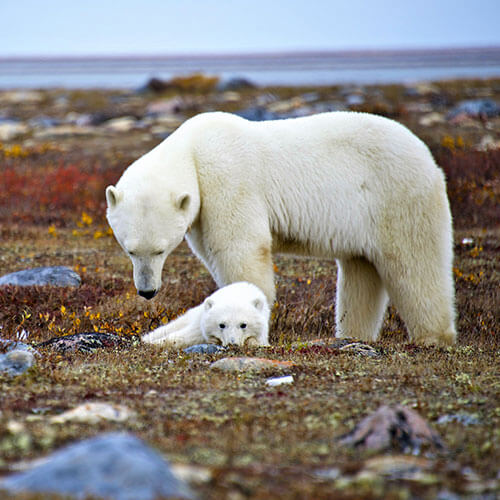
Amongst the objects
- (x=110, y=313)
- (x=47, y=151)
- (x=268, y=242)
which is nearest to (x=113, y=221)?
(x=268, y=242)

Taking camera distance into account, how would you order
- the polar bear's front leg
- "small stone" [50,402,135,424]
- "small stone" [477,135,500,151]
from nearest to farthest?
"small stone" [50,402,135,424] → the polar bear's front leg → "small stone" [477,135,500,151]

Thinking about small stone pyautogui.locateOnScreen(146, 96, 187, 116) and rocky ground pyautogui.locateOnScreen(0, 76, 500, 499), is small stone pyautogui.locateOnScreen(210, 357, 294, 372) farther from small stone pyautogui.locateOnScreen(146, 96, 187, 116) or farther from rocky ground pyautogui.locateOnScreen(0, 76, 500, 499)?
small stone pyautogui.locateOnScreen(146, 96, 187, 116)

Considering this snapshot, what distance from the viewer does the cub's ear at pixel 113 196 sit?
5172mm

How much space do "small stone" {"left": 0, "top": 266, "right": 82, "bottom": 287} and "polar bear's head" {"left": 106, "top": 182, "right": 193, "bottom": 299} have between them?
231 centimetres

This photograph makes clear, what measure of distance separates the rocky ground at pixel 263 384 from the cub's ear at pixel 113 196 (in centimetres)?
95

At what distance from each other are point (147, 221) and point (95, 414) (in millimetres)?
2132

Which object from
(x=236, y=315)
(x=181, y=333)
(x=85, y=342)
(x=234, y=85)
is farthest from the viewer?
(x=234, y=85)

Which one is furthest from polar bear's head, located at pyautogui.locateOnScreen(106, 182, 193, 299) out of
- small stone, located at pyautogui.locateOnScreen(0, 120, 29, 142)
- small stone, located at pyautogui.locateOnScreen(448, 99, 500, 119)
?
small stone, located at pyautogui.locateOnScreen(0, 120, 29, 142)

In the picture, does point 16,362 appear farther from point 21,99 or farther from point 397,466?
point 21,99

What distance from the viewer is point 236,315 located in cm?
537

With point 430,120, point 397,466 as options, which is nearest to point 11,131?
point 430,120

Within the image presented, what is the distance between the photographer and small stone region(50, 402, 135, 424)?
3241 millimetres

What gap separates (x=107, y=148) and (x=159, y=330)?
1146 cm

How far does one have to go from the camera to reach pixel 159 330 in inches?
239
